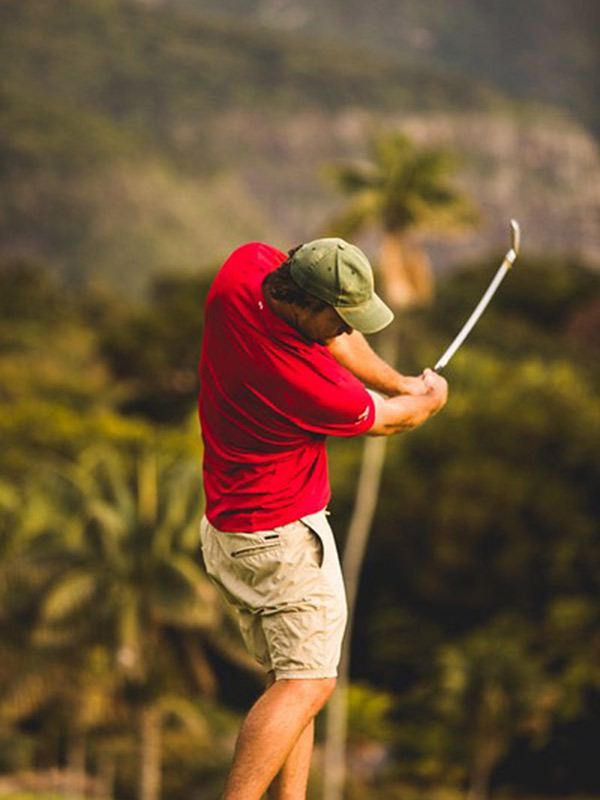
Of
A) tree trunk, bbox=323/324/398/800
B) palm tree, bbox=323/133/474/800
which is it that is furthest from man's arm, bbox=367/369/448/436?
palm tree, bbox=323/133/474/800

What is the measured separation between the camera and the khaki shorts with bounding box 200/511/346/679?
4883 mm

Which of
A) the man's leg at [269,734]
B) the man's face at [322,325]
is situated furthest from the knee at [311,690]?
the man's face at [322,325]

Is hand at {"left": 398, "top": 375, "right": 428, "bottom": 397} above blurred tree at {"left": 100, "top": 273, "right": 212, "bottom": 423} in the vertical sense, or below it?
above

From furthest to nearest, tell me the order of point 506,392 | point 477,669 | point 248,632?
point 506,392
point 477,669
point 248,632

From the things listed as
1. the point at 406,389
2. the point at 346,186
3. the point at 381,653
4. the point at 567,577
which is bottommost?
the point at 381,653

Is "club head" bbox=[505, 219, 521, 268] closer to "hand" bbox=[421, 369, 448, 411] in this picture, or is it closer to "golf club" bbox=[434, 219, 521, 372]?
"golf club" bbox=[434, 219, 521, 372]

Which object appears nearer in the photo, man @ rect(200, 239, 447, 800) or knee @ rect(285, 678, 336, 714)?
man @ rect(200, 239, 447, 800)

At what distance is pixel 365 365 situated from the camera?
16.7 feet

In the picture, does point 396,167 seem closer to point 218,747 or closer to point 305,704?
point 218,747

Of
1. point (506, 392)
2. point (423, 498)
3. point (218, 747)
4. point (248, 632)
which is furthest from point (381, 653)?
point (248, 632)

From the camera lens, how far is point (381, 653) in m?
48.3

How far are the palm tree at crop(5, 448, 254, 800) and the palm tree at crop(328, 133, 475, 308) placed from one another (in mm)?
9267

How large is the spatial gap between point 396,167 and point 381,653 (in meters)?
17.3

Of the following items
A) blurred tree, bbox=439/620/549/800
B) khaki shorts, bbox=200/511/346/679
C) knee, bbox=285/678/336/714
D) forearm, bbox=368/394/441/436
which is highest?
forearm, bbox=368/394/441/436
